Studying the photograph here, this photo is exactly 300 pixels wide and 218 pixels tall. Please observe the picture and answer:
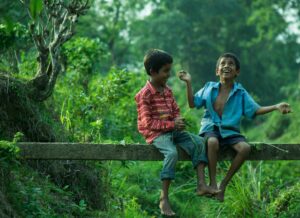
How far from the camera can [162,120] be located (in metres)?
6.52

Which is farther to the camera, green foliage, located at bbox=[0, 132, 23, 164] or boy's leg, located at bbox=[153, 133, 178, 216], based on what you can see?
boy's leg, located at bbox=[153, 133, 178, 216]

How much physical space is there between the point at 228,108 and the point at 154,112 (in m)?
0.72

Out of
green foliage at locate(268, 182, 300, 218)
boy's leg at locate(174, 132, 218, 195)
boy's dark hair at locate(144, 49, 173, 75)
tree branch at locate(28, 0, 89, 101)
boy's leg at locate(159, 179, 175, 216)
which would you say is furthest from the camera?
green foliage at locate(268, 182, 300, 218)

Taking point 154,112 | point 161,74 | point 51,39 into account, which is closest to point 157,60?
point 161,74

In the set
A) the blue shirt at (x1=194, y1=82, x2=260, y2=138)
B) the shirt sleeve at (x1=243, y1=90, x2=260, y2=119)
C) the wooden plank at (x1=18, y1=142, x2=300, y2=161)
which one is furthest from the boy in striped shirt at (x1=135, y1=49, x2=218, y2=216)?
the shirt sleeve at (x1=243, y1=90, x2=260, y2=119)

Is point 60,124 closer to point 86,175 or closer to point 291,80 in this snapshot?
point 86,175

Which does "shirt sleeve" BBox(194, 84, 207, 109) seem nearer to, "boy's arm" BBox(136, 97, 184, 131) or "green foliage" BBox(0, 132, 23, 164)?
"boy's arm" BBox(136, 97, 184, 131)

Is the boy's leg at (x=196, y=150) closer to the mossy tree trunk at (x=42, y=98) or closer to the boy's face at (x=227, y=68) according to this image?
the boy's face at (x=227, y=68)

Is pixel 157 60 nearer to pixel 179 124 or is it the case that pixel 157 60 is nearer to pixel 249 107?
pixel 179 124

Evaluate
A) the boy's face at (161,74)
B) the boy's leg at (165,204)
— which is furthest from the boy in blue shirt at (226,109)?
the boy's leg at (165,204)

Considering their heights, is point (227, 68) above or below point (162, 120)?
above

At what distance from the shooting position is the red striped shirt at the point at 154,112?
6.47m

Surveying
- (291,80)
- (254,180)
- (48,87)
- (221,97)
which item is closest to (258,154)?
(221,97)

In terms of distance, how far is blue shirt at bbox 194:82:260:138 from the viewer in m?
6.72
